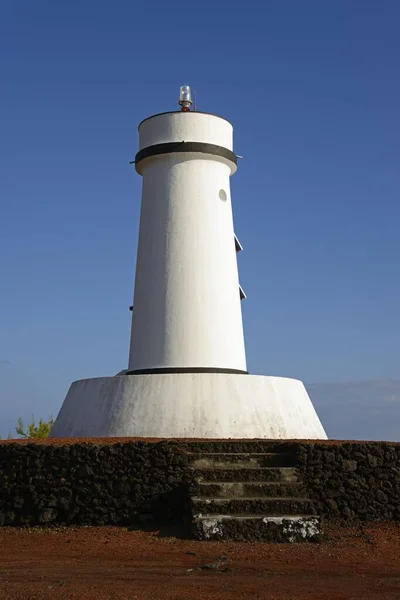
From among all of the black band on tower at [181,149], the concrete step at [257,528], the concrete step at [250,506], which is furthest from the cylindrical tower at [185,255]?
the concrete step at [257,528]

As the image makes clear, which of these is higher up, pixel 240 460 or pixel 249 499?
pixel 240 460

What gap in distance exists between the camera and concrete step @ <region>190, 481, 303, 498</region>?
10867mm

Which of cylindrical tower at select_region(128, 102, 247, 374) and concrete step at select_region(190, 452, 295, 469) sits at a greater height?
cylindrical tower at select_region(128, 102, 247, 374)

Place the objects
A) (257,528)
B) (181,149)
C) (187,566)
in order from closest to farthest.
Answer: (187,566)
(257,528)
(181,149)

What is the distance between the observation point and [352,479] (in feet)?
38.1

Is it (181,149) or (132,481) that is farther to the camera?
(181,149)

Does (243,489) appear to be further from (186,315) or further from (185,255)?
(185,255)

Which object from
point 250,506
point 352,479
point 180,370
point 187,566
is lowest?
point 187,566

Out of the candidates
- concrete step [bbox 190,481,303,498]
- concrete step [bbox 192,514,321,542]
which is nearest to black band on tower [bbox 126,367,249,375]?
concrete step [bbox 190,481,303,498]

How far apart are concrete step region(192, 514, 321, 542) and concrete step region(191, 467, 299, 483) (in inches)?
35.3

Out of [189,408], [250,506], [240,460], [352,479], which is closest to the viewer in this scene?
[250,506]

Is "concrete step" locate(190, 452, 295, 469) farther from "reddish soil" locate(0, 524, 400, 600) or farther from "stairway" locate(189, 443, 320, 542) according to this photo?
"reddish soil" locate(0, 524, 400, 600)

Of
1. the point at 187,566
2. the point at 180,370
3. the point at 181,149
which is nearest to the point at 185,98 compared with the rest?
the point at 181,149

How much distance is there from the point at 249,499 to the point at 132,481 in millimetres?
1873
